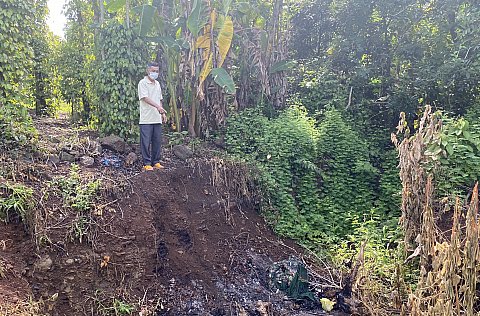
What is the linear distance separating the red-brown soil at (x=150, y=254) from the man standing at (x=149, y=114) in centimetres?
31

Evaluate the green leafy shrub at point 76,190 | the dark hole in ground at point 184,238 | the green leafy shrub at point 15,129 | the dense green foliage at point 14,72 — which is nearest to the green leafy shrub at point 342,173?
the dark hole in ground at point 184,238

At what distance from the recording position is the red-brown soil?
3.82 meters

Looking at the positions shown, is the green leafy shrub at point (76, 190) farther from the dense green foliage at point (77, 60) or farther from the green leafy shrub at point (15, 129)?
the dense green foliage at point (77, 60)

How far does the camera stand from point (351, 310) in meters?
4.18

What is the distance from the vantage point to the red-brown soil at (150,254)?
382cm

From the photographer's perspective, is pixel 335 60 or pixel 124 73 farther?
pixel 335 60

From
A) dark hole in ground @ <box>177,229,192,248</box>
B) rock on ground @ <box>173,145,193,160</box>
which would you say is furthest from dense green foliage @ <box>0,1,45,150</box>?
dark hole in ground @ <box>177,229,192,248</box>

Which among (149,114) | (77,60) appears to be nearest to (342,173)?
(149,114)

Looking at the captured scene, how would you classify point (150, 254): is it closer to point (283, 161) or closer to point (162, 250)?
point (162, 250)

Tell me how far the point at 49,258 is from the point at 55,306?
46 cm

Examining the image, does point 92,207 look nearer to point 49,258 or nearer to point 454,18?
point 49,258

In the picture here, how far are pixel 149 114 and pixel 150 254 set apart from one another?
1.86 metres

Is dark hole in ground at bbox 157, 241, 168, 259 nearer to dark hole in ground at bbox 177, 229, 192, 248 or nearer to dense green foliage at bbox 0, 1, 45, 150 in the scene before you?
dark hole in ground at bbox 177, 229, 192, 248

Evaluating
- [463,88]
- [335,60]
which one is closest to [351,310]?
[463,88]
